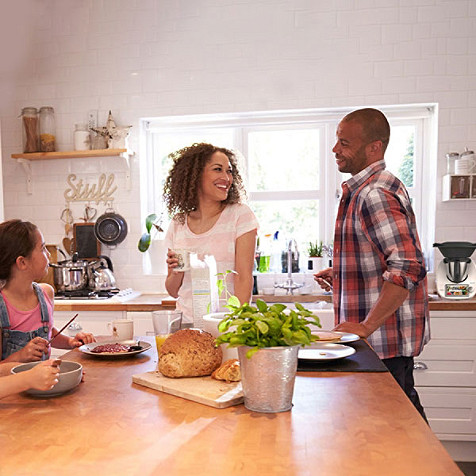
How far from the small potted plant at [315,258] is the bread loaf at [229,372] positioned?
255 centimetres

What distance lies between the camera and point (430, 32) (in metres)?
3.53

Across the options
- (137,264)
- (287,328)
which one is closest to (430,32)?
(137,264)

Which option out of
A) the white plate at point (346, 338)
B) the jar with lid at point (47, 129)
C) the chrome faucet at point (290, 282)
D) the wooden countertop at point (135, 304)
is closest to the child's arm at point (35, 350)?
the white plate at point (346, 338)

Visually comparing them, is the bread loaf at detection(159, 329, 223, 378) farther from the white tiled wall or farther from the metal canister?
the white tiled wall

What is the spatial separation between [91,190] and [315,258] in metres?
1.74

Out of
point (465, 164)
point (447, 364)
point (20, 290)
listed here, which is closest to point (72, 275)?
point (20, 290)

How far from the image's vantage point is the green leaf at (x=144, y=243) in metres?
3.78

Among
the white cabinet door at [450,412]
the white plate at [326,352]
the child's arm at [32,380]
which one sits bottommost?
the white cabinet door at [450,412]

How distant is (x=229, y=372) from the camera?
122 cm

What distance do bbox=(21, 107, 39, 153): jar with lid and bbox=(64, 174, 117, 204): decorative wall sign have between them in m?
0.34

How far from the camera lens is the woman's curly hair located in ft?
7.54

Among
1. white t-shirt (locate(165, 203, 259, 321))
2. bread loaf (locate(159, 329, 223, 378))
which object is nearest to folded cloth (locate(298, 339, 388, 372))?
bread loaf (locate(159, 329, 223, 378))

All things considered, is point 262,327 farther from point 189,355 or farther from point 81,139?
point 81,139

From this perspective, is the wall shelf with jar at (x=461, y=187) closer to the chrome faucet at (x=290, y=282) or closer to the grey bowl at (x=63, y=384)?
the chrome faucet at (x=290, y=282)
